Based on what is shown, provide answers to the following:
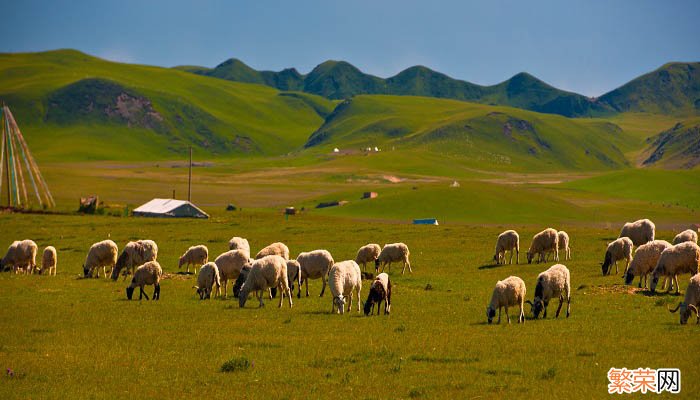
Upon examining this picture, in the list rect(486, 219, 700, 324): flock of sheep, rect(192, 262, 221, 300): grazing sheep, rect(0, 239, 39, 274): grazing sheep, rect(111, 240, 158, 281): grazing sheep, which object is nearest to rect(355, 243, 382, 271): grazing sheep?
rect(486, 219, 700, 324): flock of sheep

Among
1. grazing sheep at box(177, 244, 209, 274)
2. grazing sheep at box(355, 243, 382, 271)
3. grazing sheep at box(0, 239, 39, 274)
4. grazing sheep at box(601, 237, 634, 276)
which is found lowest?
grazing sheep at box(0, 239, 39, 274)

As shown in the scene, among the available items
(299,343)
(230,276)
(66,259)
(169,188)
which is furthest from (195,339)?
(169,188)

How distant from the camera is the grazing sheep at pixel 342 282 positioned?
85.4ft

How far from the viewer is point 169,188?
164875 mm

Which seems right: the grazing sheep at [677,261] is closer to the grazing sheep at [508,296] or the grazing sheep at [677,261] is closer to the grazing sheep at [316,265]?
the grazing sheep at [508,296]

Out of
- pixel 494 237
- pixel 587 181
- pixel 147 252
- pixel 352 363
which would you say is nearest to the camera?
pixel 352 363

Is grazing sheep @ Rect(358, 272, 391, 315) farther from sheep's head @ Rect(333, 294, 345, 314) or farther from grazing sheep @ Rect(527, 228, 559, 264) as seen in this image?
grazing sheep @ Rect(527, 228, 559, 264)

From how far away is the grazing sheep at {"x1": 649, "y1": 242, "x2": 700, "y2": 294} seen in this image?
2814 centimetres

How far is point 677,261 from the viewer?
28484mm

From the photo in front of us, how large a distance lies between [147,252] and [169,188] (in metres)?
131

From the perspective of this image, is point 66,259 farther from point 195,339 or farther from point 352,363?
point 352,363

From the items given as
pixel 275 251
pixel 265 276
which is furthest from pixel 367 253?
pixel 265 276

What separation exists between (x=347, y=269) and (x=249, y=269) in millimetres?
5334

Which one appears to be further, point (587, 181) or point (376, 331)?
point (587, 181)
